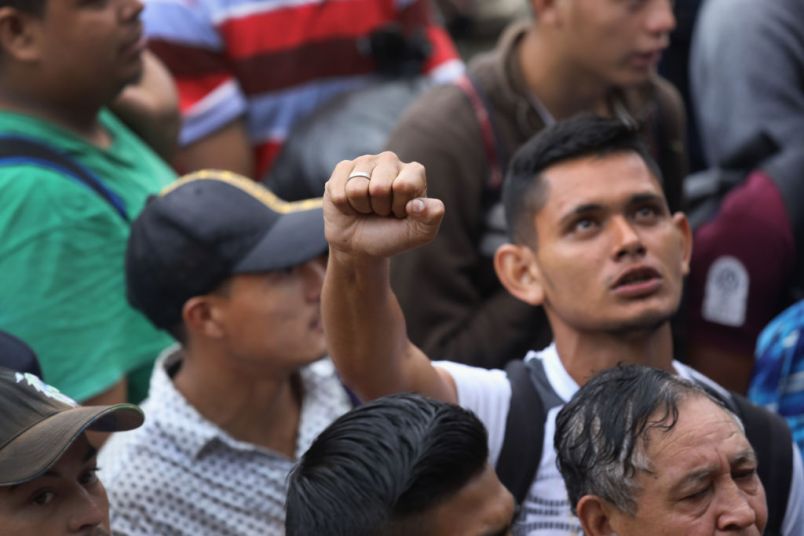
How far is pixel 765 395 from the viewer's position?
3.38 meters

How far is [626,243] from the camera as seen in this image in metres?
2.87

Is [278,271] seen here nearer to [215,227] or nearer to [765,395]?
[215,227]

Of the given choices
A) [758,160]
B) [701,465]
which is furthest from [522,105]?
[701,465]

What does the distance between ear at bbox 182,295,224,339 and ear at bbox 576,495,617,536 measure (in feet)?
3.68

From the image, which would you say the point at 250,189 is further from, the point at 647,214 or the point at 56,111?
the point at 647,214

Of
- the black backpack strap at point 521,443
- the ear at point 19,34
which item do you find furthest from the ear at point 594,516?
the ear at point 19,34

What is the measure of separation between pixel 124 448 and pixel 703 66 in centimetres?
234

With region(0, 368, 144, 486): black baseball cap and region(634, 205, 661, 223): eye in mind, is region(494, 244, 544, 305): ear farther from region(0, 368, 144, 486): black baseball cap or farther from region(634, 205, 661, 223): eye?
region(0, 368, 144, 486): black baseball cap

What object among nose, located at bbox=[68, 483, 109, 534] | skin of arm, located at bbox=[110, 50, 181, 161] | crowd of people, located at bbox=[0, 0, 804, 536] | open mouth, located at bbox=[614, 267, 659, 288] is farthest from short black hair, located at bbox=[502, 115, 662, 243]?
skin of arm, located at bbox=[110, 50, 181, 161]

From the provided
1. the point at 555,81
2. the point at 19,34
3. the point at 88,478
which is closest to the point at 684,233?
the point at 555,81

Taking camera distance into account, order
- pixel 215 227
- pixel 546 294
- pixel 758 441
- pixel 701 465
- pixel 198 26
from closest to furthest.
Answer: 1. pixel 701 465
2. pixel 758 441
3. pixel 546 294
4. pixel 215 227
5. pixel 198 26

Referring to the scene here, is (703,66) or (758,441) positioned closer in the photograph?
(758,441)

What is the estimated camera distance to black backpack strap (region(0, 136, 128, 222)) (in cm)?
339

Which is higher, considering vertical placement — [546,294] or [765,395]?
[546,294]
